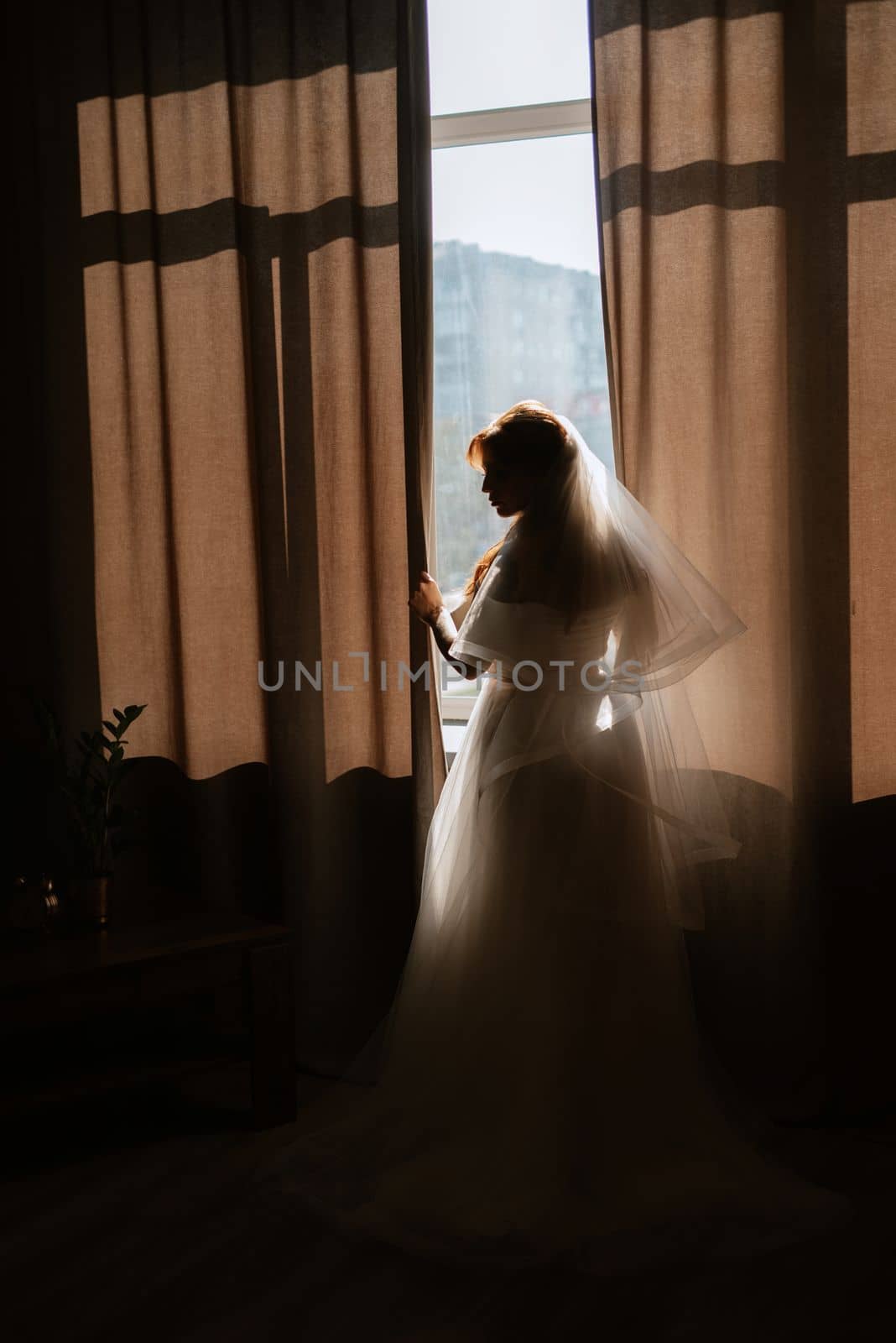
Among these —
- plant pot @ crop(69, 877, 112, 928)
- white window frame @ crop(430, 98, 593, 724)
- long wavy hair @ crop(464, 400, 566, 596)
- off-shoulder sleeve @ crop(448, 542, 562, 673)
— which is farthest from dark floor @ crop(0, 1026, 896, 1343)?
white window frame @ crop(430, 98, 593, 724)

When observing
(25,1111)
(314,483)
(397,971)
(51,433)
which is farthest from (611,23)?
(25,1111)

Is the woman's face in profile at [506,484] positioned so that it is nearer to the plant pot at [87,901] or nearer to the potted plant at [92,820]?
the potted plant at [92,820]

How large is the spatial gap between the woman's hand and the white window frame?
1.11 meters

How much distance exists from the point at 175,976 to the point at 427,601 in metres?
0.98

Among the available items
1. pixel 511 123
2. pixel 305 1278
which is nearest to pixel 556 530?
pixel 511 123

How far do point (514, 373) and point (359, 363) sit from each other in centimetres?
38

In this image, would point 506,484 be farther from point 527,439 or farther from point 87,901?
point 87,901

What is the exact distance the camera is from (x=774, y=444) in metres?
2.21

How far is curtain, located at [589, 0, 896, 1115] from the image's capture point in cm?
217

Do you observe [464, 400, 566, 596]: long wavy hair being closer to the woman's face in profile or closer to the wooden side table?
the woman's face in profile

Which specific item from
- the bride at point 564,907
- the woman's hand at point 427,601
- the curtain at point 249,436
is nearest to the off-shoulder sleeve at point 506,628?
the bride at point 564,907

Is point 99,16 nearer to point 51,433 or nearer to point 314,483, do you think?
point 51,433

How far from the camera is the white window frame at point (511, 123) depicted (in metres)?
2.45

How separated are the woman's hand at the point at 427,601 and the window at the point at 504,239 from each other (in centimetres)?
16
